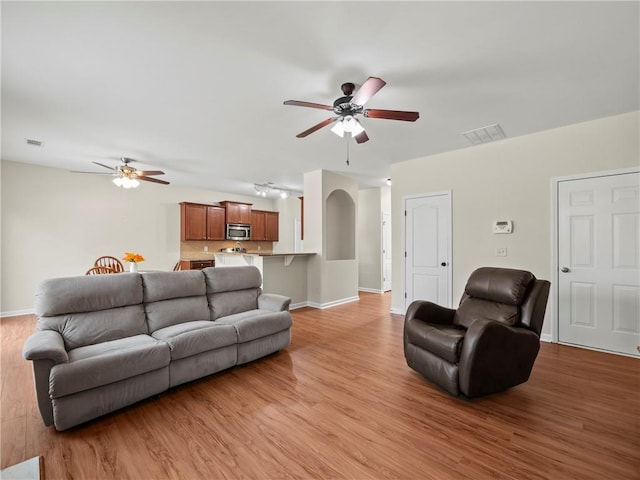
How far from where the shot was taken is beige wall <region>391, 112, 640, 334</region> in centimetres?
329

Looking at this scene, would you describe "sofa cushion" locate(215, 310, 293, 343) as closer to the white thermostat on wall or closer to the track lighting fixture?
the white thermostat on wall

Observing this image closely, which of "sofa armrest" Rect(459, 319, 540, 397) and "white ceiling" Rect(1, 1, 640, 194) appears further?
"sofa armrest" Rect(459, 319, 540, 397)

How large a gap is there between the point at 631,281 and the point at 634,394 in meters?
1.39

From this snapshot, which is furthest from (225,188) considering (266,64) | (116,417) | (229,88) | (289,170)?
(116,417)

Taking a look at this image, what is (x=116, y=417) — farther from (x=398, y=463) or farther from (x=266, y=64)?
(x=266, y=64)

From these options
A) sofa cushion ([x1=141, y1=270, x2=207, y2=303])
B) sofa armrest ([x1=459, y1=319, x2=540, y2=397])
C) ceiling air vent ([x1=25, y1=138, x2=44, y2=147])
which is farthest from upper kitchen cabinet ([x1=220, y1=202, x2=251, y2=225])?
sofa armrest ([x1=459, y1=319, x2=540, y2=397])

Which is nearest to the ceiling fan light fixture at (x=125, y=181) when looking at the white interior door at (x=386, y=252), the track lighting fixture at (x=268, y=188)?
the track lighting fixture at (x=268, y=188)

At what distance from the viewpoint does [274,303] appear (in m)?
3.43

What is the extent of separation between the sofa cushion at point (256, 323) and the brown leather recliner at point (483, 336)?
1359mm

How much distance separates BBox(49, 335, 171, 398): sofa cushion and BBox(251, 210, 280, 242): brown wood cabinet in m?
5.96

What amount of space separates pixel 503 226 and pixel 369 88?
9.82 feet

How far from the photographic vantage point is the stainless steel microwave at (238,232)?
25.4ft

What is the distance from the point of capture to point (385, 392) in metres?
2.46

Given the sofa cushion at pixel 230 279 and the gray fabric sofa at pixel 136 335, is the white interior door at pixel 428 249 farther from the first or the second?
the sofa cushion at pixel 230 279
